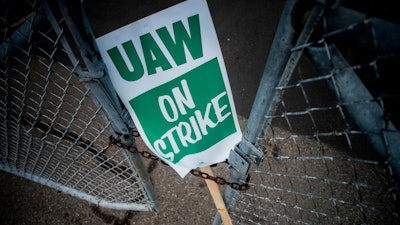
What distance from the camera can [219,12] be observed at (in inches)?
200

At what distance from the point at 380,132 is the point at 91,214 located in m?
2.81

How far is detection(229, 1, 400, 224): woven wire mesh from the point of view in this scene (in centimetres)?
77

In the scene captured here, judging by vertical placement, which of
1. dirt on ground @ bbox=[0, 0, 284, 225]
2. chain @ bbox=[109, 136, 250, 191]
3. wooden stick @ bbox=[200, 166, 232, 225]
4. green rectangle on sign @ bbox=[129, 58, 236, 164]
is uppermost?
green rectangle on sign @ bbox=[129, 58, 236, 164]

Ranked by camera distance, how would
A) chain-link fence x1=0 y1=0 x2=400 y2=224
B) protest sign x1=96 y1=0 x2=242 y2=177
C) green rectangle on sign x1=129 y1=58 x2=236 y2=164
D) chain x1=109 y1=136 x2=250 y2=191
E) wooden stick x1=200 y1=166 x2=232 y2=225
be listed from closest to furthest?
chain-link fence x1=0 y1=0 x2=400 y2=224 → protest sign x1=96 y1=0 x2=242 y2=177 → green rectangle on sign x1=129 y1=58 x2=236 y2=164 → chain x1=109 y1=136 x2=250 y2=191 → wooden stick x1=200 y1=166 x2=232 y2=225

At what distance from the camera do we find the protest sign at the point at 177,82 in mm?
Result: 1055

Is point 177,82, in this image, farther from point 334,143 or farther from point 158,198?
point 334,143

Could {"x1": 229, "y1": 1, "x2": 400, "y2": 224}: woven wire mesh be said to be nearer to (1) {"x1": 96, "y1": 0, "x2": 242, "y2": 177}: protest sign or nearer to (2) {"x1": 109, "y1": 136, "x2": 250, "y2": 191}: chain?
(2) {"x1": 109, "y1": 136, "x2": 250, "y2": 191}: chain

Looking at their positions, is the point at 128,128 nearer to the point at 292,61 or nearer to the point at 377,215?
the point at 292,61

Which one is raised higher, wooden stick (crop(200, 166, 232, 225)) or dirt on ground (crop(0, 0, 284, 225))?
wooden stick (crop(200, 166, 232, 225))

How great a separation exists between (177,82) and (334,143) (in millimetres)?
2542

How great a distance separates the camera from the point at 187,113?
132cm

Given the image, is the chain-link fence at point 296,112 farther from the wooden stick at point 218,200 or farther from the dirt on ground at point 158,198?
the dirt on ground at point 158,198

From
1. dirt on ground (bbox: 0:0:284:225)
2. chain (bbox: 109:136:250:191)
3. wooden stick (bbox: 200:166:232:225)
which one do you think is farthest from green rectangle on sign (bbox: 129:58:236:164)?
dirt on ground (bbox: 0:0:284:225)

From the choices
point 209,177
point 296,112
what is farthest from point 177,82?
point 296,112
